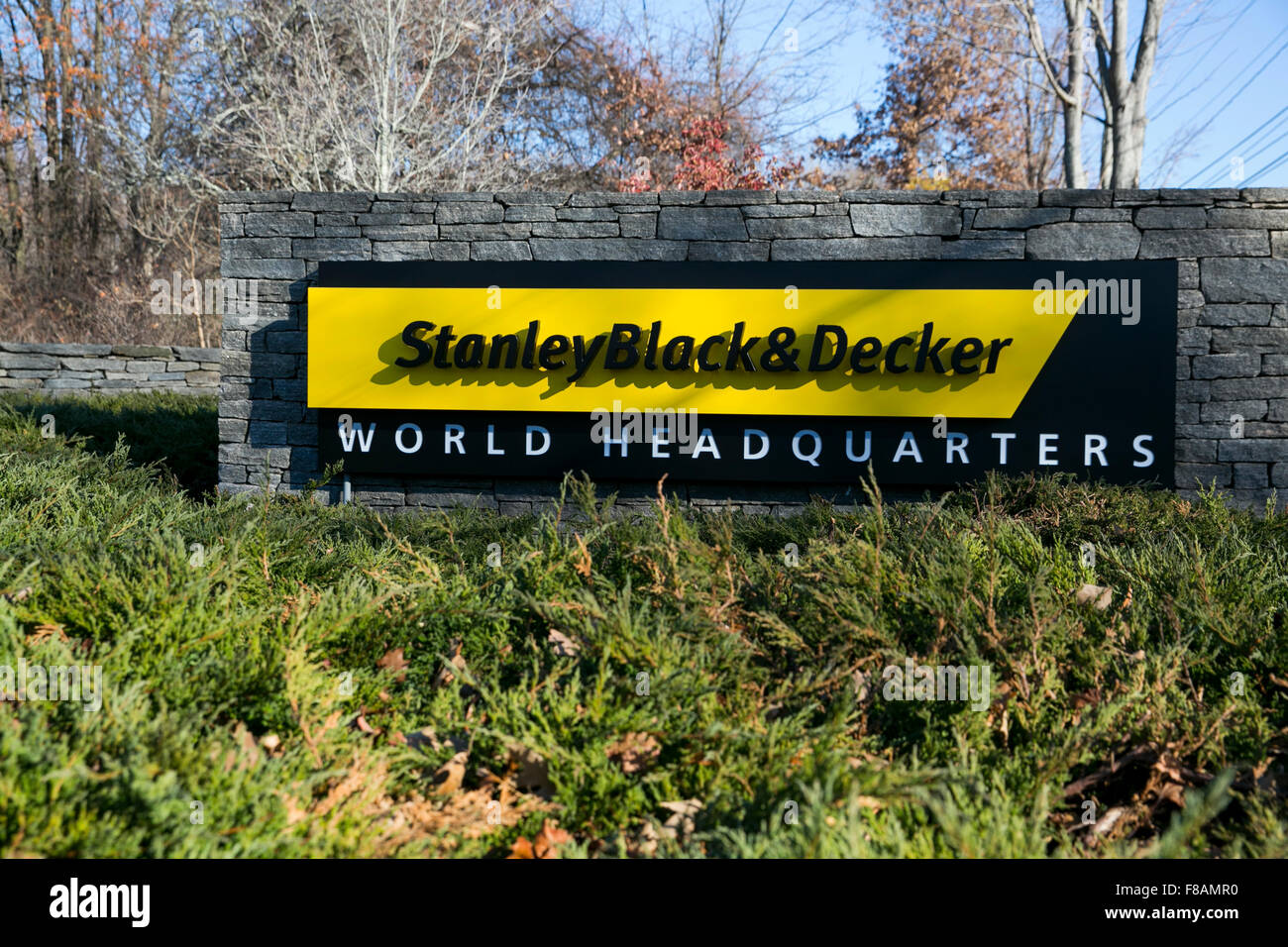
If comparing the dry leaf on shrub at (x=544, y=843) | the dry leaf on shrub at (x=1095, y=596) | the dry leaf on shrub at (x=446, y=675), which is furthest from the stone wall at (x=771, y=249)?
the dry leaf on shrub at (x=544, y=843)

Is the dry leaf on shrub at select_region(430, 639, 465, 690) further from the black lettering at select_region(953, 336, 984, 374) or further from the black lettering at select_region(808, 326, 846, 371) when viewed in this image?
the black lettering at select_region(953, 336, 984, 374)

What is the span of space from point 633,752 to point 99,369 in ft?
36.1

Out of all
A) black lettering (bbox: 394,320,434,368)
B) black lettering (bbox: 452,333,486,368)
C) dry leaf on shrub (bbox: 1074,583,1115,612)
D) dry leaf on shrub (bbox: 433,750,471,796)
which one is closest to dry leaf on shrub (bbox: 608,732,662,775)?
dry leaf on shrub (bbox: 433,750,471,796)

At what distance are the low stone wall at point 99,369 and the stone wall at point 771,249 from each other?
16.6ft

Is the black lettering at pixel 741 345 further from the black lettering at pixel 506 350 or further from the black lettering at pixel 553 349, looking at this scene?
the black lettering at pixel 506 350

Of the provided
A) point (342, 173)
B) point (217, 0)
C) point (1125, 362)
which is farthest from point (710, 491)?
point (217, 0)

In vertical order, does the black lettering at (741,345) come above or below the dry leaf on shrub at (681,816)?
above

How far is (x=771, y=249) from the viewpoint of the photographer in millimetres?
5910

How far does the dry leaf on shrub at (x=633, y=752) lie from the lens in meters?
2.12

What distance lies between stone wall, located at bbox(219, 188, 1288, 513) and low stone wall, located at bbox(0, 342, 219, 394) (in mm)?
5069

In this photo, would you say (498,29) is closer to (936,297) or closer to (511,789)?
(936,297)

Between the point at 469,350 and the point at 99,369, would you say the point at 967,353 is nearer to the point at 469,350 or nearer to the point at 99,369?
the point at 469,350

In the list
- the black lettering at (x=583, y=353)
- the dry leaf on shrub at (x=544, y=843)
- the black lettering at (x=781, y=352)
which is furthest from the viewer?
the black lettering at (x=583, y=353)

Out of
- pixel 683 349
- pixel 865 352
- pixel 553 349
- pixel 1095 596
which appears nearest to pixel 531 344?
pixel 553 349
